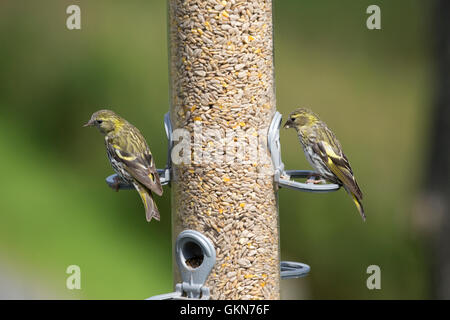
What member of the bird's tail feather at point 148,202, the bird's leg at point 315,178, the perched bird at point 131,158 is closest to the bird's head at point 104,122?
the perched bird at point 131,158

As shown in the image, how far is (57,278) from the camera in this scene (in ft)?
34.7

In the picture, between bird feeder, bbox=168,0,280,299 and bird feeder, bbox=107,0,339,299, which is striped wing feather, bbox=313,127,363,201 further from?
bird feeder, bbox=168,0,280,299

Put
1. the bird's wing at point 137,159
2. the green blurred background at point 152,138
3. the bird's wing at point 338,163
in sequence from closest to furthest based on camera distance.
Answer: the bird's wing at point 137,159, the bird's wing at point 338,163, the green blurred background at point 152,138

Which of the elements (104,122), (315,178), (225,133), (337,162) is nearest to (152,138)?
(104,122)

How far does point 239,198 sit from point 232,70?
2.95 feet

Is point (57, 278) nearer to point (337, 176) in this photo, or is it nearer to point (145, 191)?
point (145, 191)

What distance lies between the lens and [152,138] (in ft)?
35.0

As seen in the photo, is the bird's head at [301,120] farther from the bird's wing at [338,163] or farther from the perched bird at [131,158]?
the perched bird at [131,158]

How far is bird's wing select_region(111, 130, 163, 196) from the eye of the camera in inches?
242

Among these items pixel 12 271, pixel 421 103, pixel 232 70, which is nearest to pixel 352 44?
pixel 421 103

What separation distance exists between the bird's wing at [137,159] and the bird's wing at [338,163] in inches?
50.4

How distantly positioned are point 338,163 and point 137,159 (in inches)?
59.4

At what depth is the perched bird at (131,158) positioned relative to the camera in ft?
20.3

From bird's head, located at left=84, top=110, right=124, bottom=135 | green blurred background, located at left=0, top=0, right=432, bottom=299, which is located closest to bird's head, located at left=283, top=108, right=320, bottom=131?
bird's head, located at left=84, top=110, right=124, bottom=135
